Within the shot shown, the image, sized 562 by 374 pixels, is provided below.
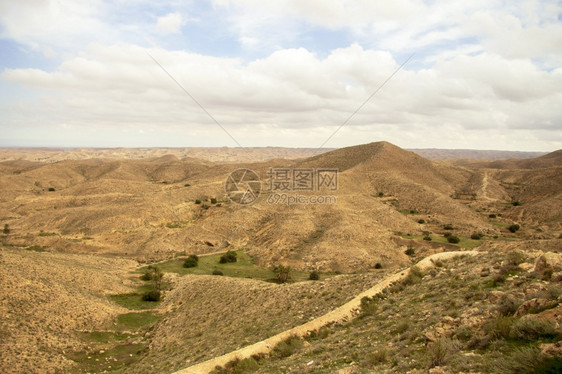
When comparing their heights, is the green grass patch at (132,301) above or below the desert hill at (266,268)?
below

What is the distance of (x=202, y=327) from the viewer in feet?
67.5

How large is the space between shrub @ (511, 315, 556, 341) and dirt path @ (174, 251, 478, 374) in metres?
8.31

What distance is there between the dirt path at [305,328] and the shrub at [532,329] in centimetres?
831

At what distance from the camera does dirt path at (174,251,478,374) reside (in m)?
12.9

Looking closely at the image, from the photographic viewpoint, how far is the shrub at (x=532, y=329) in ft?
22.8

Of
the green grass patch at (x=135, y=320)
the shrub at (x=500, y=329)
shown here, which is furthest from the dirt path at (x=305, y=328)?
the green grass patch at (x=135, y=320)

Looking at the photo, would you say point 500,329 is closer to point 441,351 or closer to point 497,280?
point 441,351

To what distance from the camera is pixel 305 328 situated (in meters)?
14.8

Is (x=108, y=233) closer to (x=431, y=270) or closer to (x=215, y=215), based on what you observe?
(x=215, y=215)

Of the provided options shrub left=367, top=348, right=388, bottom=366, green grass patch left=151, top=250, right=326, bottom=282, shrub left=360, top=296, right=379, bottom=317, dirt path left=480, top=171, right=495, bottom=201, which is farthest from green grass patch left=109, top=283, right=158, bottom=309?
dirt path left=480, top=171, right=495, bottom=201

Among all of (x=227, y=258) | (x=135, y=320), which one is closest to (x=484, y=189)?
(x=227, y=258)

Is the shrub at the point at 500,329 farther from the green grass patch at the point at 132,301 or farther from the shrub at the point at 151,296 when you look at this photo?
the shrub at the point at 151,296

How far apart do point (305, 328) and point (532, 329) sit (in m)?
9.30

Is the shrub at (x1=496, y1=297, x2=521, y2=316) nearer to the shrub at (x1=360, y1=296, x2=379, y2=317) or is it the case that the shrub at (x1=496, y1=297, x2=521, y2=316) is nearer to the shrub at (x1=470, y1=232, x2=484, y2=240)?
the shrub at (x1=360, y1=296, x2=379, y2=317)
